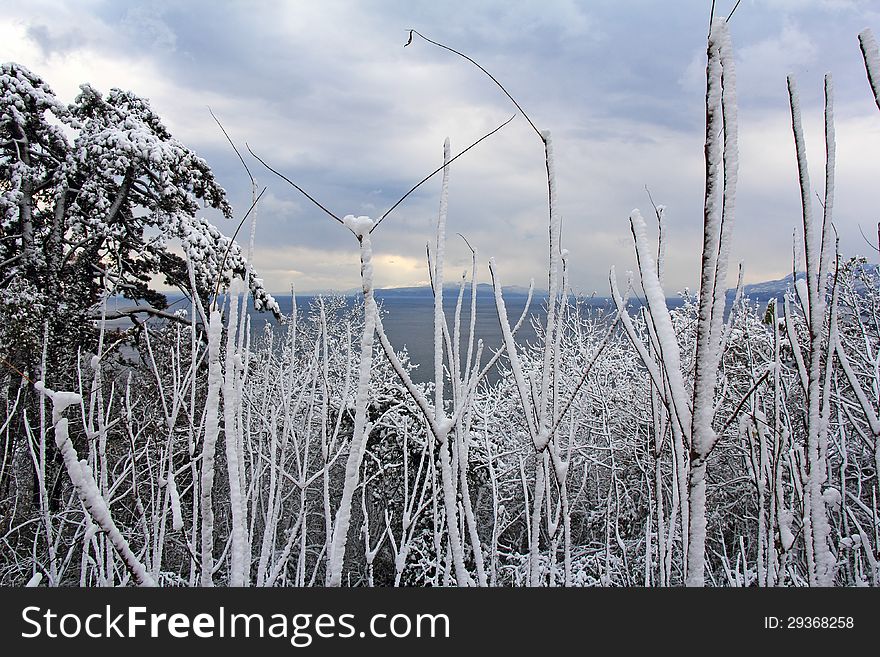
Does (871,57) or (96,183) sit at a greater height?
(96,183)

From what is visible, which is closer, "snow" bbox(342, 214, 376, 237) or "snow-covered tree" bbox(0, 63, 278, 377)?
"snow" bbox(342, 214, 376, 237)

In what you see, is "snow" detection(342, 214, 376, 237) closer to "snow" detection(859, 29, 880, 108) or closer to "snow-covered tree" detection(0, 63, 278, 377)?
"snow" detection(859, 29, 880, 108)

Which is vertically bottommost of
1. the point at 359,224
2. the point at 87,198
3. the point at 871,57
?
the point at 359,224

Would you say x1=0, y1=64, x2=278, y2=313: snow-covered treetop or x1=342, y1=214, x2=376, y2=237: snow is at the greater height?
x1=0, y1=64, x2=278, y2=313: snow-covered treetop

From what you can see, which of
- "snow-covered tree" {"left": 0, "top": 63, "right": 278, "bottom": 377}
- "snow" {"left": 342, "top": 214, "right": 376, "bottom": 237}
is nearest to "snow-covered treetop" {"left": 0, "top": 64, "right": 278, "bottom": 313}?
"snow-covered tree" {"left": 0, "top": 63, "right": 278, "bottom": 377}

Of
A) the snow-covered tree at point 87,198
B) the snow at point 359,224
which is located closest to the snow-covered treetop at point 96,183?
the snow-covered tree at point 87,198

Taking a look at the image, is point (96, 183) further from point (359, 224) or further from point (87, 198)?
point (359, 224)

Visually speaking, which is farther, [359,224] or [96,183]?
[96,183]

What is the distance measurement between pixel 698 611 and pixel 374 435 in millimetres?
6325

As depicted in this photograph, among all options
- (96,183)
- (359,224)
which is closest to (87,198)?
(96,183)

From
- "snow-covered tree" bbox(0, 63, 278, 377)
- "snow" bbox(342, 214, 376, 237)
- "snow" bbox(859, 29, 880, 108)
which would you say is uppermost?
"snow-covered tree" bbox(0, 63, 278, 377)

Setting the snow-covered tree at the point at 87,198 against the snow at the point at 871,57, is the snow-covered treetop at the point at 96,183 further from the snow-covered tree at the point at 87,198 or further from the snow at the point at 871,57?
the snow at the point at 871,57

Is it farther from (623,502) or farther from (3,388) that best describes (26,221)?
(623,502)

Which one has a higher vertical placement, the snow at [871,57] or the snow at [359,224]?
the snow at [871,57]
